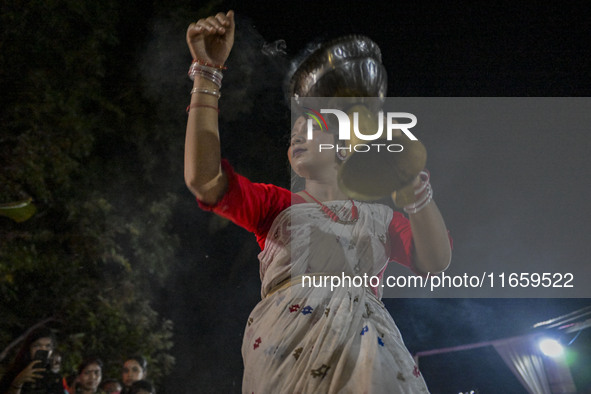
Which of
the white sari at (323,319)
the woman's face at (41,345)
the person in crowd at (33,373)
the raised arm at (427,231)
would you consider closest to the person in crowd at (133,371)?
the person in crowd at (33,373)

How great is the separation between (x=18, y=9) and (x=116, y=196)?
194 centimetres

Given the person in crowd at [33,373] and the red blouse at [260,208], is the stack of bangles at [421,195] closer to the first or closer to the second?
the red blouse at [260,208]

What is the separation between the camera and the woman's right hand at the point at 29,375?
3.64 meters

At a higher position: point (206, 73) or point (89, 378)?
point (206, 73)

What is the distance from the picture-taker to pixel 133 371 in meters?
4.32

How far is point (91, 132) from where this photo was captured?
5.18m

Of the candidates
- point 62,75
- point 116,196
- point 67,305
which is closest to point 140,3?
point 62,75

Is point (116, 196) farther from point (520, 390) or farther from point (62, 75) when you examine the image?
point (520, 390)

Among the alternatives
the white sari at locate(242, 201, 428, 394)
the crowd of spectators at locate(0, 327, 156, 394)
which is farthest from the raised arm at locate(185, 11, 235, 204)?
the crowd of spectators at locate(0, 327, 156, 394)

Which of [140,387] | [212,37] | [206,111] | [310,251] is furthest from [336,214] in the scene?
[140,387]

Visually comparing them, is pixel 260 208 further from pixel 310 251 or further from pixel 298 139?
pixel 298 139

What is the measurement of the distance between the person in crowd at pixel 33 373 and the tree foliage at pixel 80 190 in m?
0.88

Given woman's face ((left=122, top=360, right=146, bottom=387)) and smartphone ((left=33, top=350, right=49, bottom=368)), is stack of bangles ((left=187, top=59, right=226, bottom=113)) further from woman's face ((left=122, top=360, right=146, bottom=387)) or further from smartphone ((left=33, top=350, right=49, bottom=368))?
woman's face ((left=122, top=360, right=146, bottom=387))

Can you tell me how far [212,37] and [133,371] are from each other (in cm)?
358
